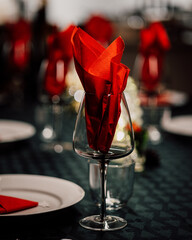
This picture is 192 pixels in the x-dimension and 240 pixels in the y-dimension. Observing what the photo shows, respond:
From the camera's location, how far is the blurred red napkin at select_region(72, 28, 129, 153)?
2.41 ft

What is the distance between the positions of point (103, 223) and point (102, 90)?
0.24 metres

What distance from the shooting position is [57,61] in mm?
1408

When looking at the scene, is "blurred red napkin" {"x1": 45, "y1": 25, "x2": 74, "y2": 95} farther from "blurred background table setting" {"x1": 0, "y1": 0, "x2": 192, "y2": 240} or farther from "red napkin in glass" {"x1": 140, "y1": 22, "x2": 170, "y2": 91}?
"red napkin in glass" {"x1": 140, "y1": 22, "x2": 170, "y2": 91}

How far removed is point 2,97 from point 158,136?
1.13 metres

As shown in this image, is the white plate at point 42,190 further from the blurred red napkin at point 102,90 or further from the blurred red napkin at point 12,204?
the blurred red napkin at point 102,90

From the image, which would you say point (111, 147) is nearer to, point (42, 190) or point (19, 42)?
point (42, 190)

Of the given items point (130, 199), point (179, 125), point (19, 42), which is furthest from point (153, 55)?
point (19, 42)

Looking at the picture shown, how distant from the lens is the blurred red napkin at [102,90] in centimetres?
73

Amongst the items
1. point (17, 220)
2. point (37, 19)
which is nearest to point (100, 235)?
point (17, 220)

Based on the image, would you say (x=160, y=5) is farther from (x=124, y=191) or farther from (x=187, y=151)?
(x=124, y=191)

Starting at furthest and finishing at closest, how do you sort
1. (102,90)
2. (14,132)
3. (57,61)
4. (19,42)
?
(19,42) → (14,132) → (57,61) → (102,90)

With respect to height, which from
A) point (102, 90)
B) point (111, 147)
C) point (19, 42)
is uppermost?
point (19, 42)

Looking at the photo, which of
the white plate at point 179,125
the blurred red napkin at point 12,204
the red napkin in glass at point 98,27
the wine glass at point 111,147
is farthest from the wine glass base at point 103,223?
the red napkin in glass at point 98,27

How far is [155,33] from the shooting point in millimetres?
1554
